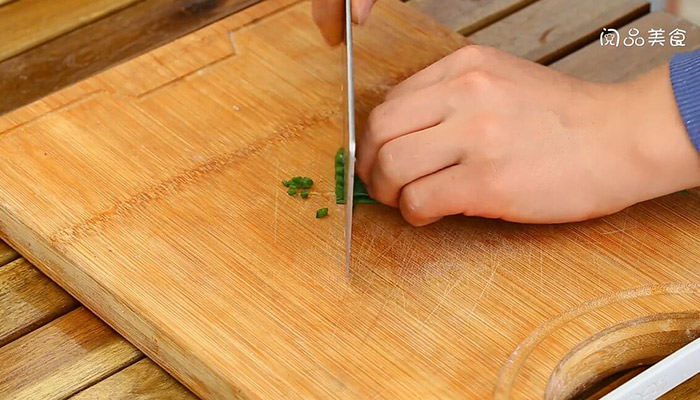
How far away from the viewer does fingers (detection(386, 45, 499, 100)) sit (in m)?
1.04

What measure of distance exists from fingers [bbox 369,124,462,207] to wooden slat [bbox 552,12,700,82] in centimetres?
47

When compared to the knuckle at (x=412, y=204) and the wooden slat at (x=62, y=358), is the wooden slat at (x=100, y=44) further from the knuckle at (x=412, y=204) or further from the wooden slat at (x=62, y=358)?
the knuckle at (x=412, y=204)

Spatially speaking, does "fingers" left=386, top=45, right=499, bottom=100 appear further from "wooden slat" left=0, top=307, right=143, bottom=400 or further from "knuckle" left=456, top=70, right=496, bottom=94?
"wooden slat" left=0, top=307, right=143, bottom=400

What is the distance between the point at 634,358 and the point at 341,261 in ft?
1.05

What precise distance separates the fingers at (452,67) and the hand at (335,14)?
0.35ft

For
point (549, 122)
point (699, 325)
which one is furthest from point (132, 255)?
point (699, 325)

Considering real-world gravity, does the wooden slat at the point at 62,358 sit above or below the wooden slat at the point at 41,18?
below

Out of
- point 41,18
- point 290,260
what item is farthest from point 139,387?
point 41,18

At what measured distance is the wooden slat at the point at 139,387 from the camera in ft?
3.09

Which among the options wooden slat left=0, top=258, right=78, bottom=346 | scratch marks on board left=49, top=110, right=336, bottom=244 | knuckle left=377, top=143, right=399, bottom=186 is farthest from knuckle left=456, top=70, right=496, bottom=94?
wooden slat left=0, top=258, right=78, bottom=346

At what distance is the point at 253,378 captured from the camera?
88 cm

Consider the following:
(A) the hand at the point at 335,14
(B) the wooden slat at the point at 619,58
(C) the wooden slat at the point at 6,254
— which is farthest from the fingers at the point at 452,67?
(C) the wooden slat at the point at 6,254

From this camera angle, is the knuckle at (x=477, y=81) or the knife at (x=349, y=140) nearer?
the knife at (x=349, y=140)

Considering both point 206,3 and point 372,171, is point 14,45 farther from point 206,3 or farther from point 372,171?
point 372,171
